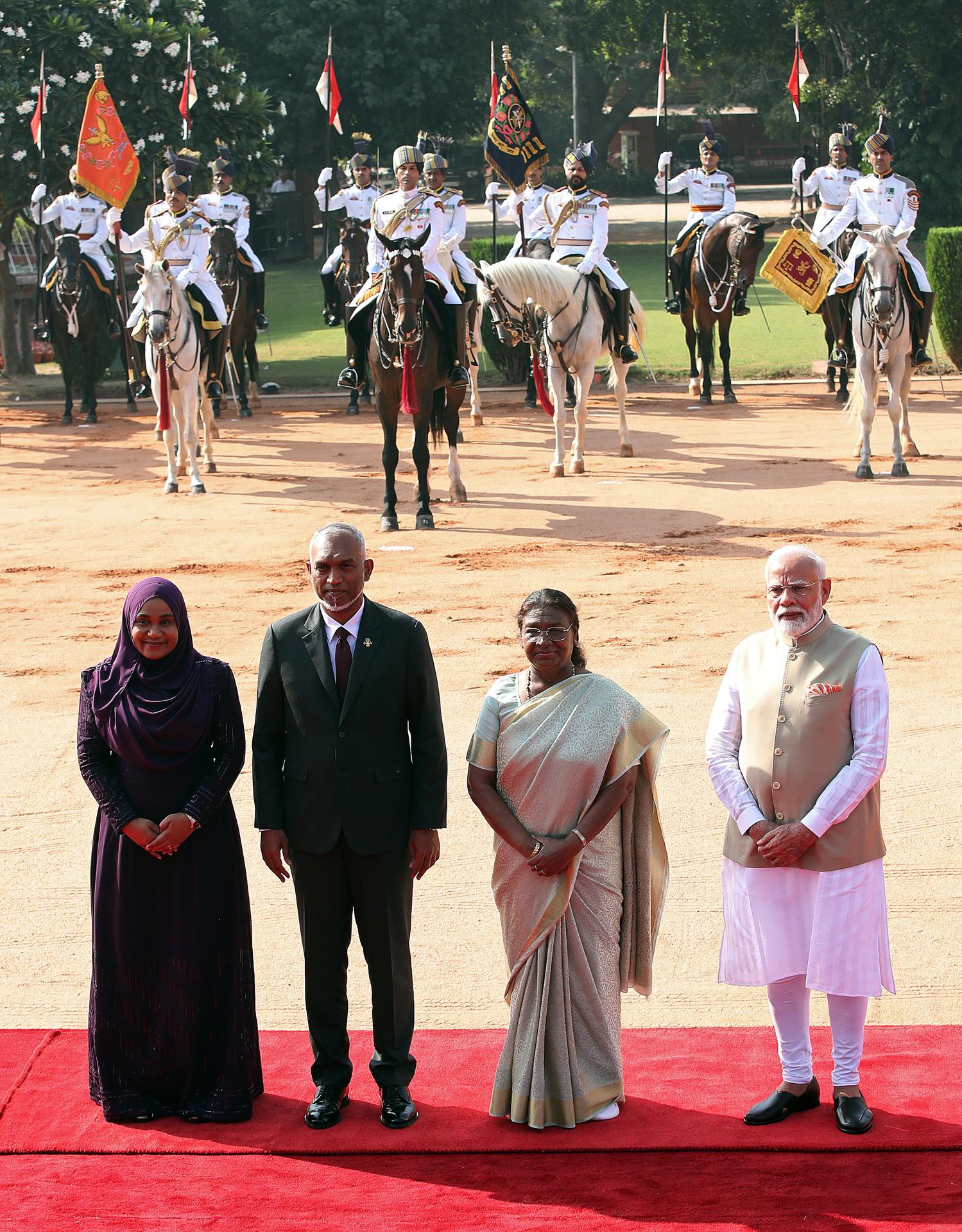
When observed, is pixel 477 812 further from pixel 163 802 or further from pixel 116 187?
pixel 116 187

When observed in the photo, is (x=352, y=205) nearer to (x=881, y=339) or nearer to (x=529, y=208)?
(x=529, y=208)

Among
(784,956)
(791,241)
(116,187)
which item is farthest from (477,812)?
(116,187)

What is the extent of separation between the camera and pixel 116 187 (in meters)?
21.0

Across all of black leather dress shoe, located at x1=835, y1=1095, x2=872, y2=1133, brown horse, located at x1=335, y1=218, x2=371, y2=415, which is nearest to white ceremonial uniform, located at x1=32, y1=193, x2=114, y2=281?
brown horse, located at x1=335, y1=218, x2=371, y2=415

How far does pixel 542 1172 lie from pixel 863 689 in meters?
1.69

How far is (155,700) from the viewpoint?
5102 millimetres

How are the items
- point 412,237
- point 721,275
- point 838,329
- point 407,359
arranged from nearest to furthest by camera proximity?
1. point 412,237
2. point 407,359
3. point 721,275
4. point 838,329

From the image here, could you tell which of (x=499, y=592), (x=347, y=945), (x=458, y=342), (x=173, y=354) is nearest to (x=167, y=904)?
(x=347, y=945)

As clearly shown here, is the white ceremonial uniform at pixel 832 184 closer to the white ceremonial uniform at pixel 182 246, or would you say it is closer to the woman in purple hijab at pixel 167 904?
the white ceremonial uniform at pixel 182 246

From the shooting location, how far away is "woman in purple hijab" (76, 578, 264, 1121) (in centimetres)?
512

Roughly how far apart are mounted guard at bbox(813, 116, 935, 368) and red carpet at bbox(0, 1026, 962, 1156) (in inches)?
497

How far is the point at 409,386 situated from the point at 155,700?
32.4ft

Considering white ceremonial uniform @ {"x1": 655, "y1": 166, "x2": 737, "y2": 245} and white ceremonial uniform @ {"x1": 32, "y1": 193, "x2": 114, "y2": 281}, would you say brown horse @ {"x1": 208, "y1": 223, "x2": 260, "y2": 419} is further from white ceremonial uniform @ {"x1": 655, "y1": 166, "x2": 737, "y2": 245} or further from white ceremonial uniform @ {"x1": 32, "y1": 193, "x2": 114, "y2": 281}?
white ceremonial uniform @ {"x1": 655, "y1": 166, "x2": 737, "y2": 245}

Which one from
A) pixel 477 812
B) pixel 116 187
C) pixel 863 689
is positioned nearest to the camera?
pixel 863 689
